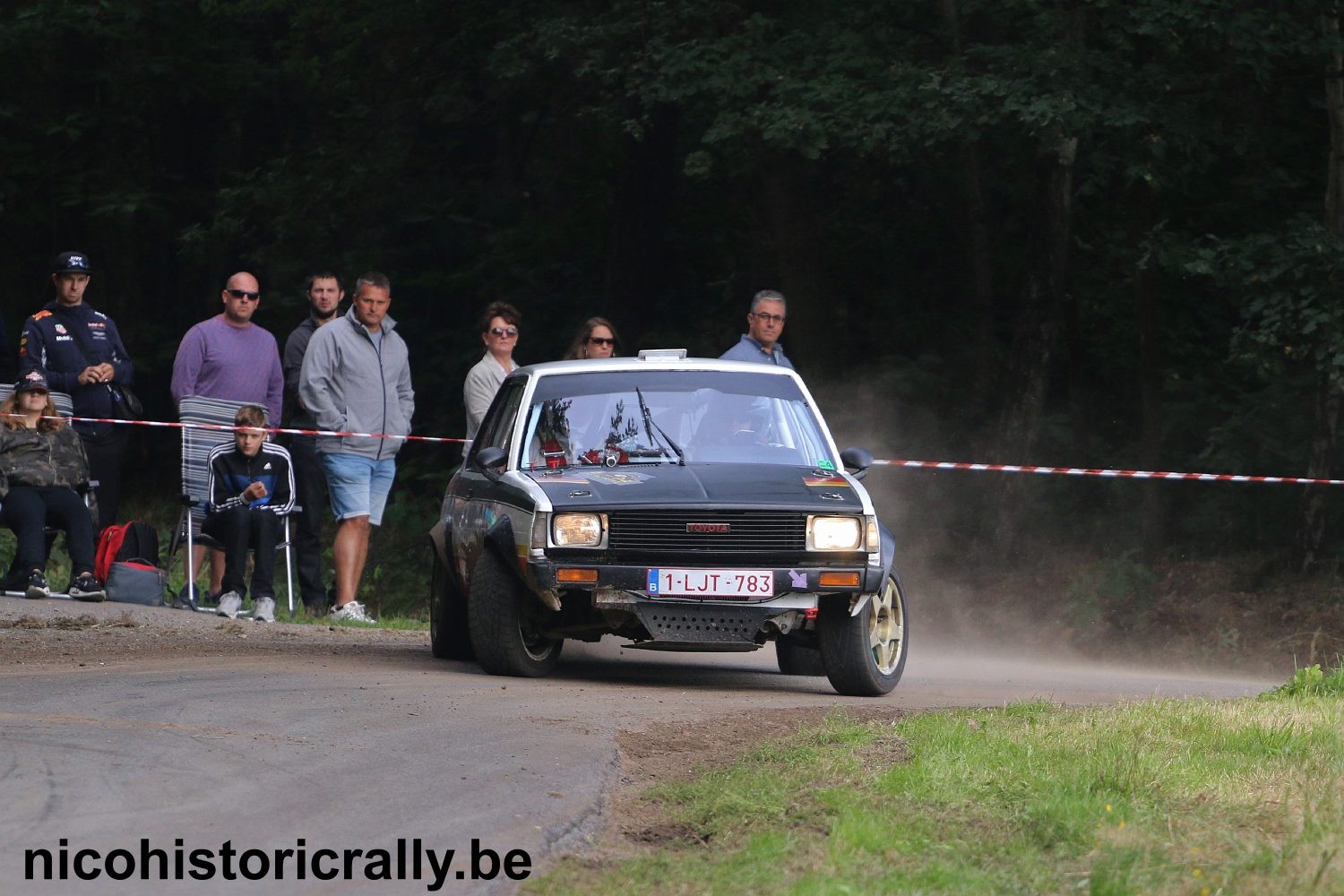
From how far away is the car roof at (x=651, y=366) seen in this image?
1163 centimetres

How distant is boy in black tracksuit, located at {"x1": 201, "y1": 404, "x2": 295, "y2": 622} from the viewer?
1512 centimetres

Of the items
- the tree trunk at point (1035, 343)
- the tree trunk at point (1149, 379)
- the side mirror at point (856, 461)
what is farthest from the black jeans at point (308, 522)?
the tree trunk at point (1149, 379)

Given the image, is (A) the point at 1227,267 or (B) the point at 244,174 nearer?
(A) the point at 1227,267

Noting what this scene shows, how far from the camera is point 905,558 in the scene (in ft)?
67.8

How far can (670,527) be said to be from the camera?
403 inches

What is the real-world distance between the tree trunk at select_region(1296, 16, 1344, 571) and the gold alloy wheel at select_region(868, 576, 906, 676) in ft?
24.0

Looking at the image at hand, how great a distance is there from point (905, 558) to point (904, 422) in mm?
1934

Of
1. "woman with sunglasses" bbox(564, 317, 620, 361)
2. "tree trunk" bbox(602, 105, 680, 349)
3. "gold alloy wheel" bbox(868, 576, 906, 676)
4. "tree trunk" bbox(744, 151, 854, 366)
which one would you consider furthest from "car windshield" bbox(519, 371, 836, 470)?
"tree trunk" bbox(602, 105, 680, 349)

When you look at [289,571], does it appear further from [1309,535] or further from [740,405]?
[1309,535]

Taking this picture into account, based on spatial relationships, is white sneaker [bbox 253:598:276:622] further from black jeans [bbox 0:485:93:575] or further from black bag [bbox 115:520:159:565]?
black jeans [bbox 0:485:93:575]

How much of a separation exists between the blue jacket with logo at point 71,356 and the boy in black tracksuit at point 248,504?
1.36 meters

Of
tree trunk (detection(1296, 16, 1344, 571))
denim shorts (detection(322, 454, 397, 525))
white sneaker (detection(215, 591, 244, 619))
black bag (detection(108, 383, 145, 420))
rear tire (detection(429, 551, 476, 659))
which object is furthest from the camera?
tree trunk (detection(1296, 16, 1344, 571))

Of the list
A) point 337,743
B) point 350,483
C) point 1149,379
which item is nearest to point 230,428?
point 350,483

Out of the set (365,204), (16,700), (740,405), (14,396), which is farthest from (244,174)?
(16,700)
